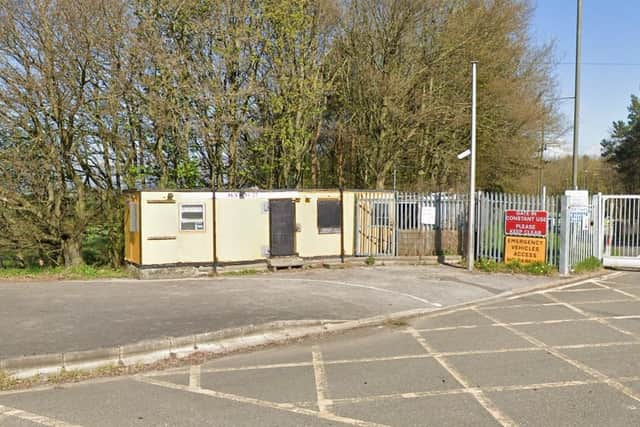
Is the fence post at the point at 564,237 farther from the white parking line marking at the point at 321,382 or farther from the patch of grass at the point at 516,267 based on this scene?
the white parking line marking at the point at 321,382

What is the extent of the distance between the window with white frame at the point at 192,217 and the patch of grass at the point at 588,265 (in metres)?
9.65

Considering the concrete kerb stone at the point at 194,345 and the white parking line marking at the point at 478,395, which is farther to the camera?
the concrete kerb stone at the point at 194,345

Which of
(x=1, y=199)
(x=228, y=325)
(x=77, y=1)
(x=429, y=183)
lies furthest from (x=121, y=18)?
(x=429, y=183)

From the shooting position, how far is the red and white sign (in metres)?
13.8

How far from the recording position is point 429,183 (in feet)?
77.5

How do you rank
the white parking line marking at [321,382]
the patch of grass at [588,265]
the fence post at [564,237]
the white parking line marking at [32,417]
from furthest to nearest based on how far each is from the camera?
the patch of grass at [588,265] < the fence post at [564,237] < the white parking line marking at [321,382] < the white parking line marking at [32,417]

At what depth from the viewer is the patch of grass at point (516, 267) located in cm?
1358

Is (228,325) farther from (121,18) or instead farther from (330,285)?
(121,18)

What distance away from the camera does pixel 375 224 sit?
1519cm

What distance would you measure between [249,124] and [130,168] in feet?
12.6

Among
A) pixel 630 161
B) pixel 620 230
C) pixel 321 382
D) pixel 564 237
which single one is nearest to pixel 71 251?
pixel 321 382

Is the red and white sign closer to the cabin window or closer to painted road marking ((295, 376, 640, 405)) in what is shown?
the cabin window

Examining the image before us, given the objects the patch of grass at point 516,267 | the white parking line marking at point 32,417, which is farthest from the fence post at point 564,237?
the white parking line marking at point 32,417

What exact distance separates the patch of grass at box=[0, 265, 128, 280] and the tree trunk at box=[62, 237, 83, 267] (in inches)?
36.2
